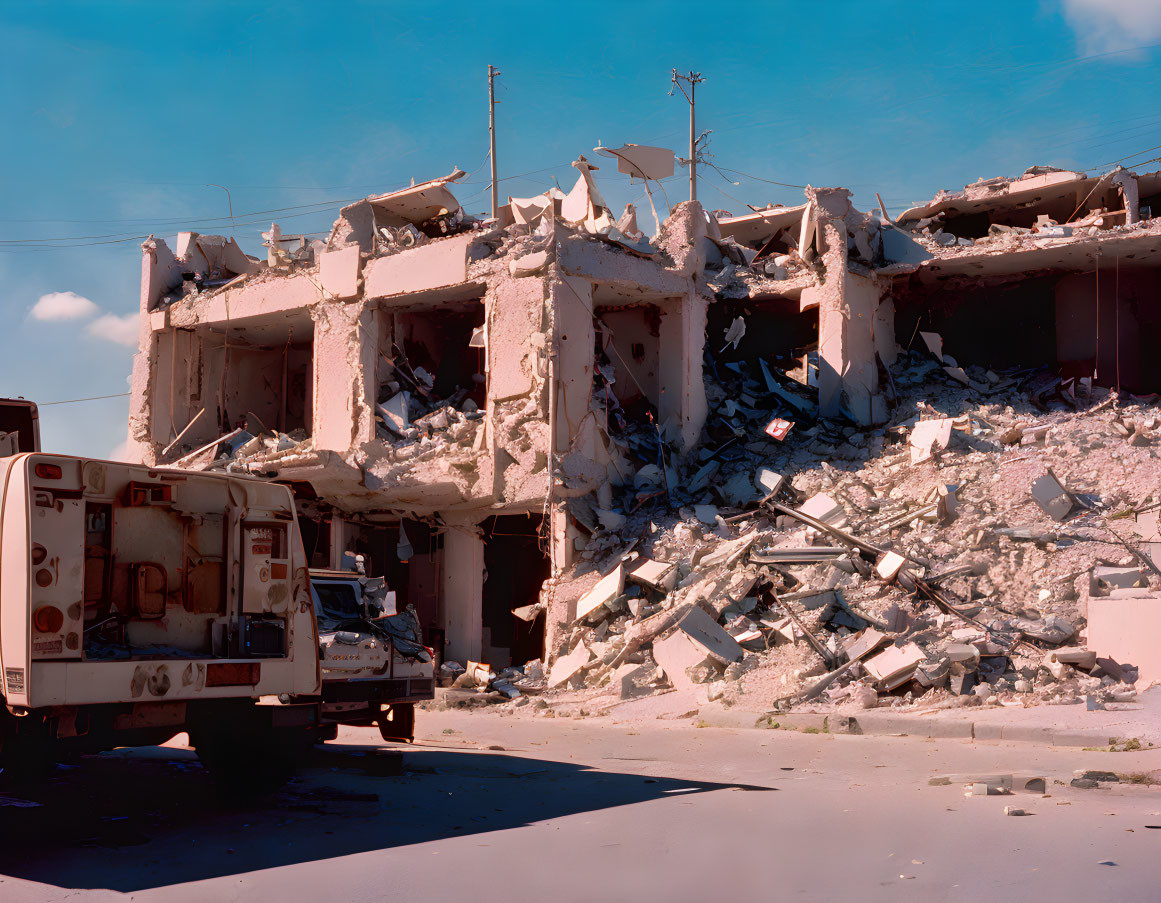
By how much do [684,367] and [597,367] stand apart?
1713mm

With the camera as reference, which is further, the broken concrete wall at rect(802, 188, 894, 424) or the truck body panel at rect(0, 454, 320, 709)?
the broken concrete wall at rect(802, 188, 894, 424)

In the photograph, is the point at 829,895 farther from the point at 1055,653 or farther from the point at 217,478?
the point at 1055,653

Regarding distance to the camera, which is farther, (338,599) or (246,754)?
(338,599)

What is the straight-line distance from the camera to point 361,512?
72.6 ft

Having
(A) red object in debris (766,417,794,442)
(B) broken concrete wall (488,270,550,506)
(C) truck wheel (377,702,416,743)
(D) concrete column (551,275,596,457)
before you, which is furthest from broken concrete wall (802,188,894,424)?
(C) truck wheel (377,702,416,743)

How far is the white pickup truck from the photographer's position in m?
9.09

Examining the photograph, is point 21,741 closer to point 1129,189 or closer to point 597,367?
point 597,367

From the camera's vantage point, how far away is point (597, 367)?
20.9 m

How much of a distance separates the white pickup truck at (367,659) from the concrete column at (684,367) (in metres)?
11.5

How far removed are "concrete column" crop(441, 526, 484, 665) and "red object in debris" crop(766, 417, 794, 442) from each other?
5958 mm

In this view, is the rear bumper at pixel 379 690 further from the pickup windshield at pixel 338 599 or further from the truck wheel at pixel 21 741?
the truck wheel at pixel 21 741

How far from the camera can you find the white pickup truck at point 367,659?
29.8 feet

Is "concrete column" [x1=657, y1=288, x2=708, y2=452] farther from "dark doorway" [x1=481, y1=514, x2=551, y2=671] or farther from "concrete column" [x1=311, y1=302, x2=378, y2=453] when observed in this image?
"concrete column" [x1=311, y1=302, x2=378, y2=453]

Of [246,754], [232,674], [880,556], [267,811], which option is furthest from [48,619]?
[880,556]
